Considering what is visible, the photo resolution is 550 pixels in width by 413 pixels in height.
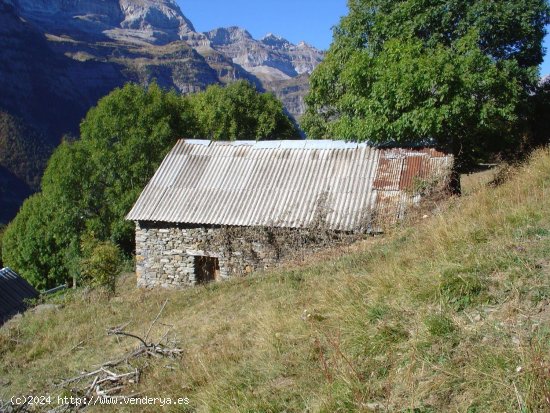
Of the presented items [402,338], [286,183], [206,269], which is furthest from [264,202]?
[402,338]

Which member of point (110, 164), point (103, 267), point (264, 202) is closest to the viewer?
point (264, 202)

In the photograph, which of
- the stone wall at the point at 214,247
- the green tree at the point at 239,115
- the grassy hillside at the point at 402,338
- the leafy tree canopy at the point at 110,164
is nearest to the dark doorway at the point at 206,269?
the stone wall at the point at 214,247

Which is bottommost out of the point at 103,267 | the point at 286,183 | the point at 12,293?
the point at 12,293

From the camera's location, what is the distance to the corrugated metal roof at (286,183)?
11.1 m

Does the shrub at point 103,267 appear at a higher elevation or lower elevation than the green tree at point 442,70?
lower

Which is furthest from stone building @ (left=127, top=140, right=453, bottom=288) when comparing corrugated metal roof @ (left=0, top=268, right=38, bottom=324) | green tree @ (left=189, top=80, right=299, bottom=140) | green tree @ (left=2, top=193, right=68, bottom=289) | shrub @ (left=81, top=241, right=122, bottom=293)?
green tree @ (left=2, top=193, right=68, bottom=289)

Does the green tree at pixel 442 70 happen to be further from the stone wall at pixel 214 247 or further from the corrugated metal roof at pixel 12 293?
the corrugated metal roof at pixel 12 293

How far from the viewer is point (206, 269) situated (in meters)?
12.6

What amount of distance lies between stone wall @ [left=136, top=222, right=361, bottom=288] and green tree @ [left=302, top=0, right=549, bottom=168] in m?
3.42

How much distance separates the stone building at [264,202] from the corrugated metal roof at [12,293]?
508cm

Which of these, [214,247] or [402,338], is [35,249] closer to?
[214,247]

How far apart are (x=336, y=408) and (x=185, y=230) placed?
9.90 m

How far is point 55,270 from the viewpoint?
2581cm

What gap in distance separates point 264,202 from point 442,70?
5.53 m
